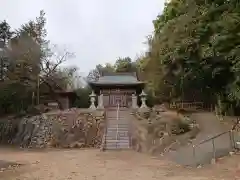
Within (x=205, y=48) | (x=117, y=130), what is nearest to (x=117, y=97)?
(x=117, y=130)

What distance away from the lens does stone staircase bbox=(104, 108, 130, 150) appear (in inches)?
979

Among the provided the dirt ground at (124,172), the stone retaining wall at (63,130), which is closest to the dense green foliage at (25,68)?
the stone retaining wall at (63,130)

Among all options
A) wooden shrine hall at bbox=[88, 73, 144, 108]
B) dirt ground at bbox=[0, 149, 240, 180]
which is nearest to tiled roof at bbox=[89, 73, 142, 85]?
wooden shrine hall at bbox=[88, 73, 144, 108]

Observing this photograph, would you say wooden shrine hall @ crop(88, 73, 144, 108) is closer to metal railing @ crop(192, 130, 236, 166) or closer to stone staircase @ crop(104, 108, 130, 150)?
stone staircase @ crop(104, 108, 130, 150)

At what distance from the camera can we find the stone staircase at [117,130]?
2487cm

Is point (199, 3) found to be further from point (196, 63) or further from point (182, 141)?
point (182, 141)

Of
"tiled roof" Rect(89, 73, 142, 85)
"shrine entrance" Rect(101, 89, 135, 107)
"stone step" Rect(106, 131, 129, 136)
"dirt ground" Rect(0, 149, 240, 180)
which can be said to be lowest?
"dirt ground" Rect(0, 149, 240, 180)

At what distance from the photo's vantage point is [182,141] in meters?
21.4

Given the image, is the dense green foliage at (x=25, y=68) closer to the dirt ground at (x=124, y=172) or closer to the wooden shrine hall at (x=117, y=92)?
the wooden shrine hall at (x=117, y=92)

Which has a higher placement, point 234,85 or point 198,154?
point 234,85

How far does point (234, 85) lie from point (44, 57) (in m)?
26.3

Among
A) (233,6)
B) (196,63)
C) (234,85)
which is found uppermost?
(233,6)

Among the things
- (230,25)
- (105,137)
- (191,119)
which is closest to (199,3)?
(230,25)

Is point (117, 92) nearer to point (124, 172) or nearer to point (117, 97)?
point (117, 97)
